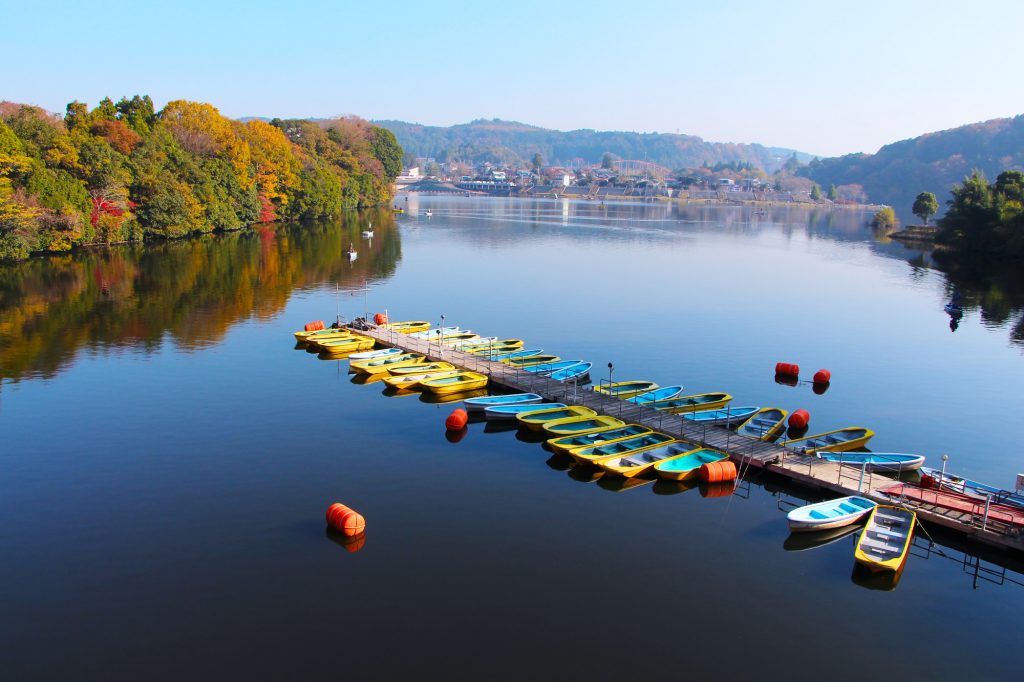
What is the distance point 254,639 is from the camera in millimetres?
19719

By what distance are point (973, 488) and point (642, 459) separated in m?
12.9

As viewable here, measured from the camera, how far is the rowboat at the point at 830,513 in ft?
85.9

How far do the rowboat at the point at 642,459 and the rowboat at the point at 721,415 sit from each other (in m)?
3.84

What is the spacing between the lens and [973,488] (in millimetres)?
28984

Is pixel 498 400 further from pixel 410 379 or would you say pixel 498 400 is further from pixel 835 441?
pixel 835 441

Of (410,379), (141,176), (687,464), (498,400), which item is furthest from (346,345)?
(141,176)

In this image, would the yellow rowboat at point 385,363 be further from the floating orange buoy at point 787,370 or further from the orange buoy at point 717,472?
the floating orange buoy at point 787,370

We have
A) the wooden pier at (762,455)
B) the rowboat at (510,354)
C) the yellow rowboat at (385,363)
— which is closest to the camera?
A: the wooden pier at (762,455)

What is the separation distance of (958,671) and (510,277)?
2652 inches

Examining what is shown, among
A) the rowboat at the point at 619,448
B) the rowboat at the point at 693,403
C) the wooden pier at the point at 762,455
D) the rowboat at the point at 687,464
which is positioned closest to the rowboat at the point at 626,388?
the wooden pier at the point at 762,455

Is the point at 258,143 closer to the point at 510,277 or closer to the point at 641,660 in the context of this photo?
the point at 510,277

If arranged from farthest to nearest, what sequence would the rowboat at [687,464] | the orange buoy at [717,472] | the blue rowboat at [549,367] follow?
1. the blue rowboat at [549,367]
2. the rowboat at [687,464]
3. the orange buoy at [717,472]

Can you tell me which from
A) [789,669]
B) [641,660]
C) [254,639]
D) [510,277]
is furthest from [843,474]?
[510,277]

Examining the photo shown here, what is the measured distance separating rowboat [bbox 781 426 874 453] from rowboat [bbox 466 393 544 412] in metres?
12.6
